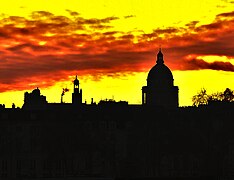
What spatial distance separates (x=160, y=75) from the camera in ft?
504

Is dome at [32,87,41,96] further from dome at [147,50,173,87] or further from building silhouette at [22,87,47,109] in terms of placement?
dome at [147,50,173,87]

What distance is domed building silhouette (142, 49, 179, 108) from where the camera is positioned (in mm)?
153500

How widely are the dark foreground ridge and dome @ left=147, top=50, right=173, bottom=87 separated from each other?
47.9 meters

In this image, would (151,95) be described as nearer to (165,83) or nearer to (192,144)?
(165,83)

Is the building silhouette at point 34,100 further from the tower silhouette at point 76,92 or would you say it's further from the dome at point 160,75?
the dome at point 160,75

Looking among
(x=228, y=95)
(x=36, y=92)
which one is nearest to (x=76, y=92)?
(x=36, y=92)

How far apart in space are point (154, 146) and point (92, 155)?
8.74 m

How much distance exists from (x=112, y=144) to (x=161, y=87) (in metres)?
54.5

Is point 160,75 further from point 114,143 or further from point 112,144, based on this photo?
point 112,144

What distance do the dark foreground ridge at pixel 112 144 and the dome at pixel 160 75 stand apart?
157 ft

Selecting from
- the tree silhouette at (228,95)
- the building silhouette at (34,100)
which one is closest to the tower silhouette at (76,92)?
the building silhouette at (34,100)

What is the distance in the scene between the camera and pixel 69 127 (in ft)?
325

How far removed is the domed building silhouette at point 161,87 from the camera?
154m

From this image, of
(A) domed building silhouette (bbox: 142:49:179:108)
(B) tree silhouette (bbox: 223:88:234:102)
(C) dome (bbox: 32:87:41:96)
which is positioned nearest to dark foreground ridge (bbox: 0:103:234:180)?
(B) tree silhouette (bbox: 223:88:234:102)
